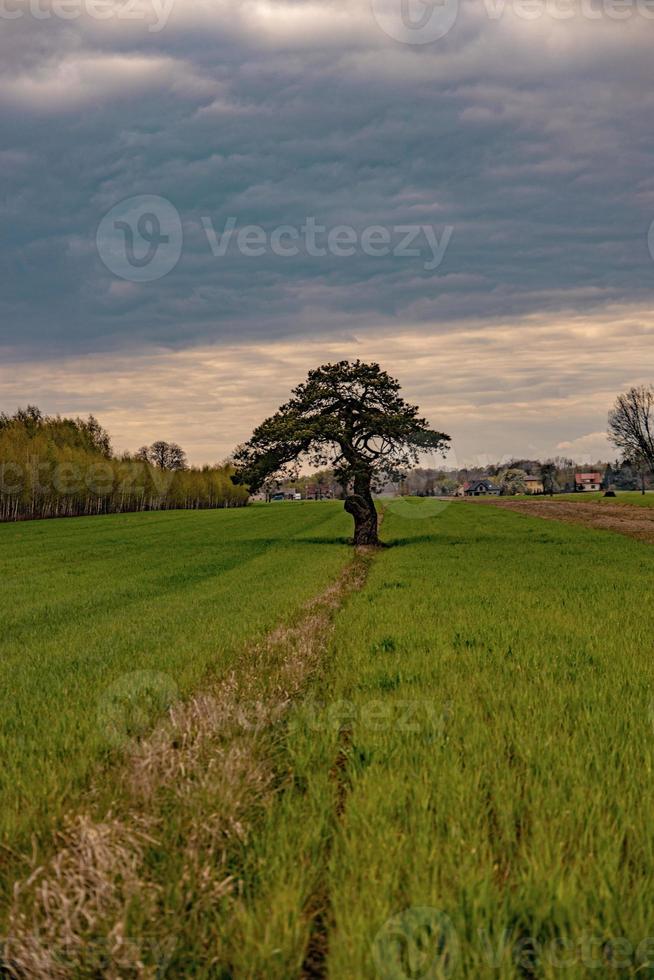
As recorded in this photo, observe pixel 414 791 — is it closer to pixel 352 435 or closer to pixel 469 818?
pixel 469 818

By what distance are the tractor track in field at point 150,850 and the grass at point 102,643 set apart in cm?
46

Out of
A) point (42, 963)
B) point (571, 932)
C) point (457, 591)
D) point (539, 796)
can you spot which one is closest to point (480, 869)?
point (571, 932)

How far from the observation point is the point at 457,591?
57.0ft

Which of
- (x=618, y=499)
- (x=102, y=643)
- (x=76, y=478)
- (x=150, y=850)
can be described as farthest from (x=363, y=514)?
(x=618, y=499)

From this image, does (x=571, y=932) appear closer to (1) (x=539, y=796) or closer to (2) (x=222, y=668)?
(1) (x=539, y=796)

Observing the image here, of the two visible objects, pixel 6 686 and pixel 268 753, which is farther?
pixel 6 686

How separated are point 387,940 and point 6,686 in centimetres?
750

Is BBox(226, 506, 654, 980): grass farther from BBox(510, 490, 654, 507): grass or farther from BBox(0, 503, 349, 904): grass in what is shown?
BBox(510, 490, 654, 507): grass

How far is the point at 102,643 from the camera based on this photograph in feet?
39.4

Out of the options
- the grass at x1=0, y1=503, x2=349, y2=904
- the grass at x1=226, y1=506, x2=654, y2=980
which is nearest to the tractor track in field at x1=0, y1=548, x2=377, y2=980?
the grass at x1=226, y1=506, x2=654, y2=980

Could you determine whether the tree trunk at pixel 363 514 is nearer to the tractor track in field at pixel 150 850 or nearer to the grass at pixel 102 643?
the grass at pixel 102 643

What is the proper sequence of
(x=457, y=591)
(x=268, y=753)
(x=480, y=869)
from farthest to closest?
(x=457, y=591), (x=268, y=753), (x=480, y=869)

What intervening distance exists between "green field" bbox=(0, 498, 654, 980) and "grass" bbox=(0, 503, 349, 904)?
6 cm

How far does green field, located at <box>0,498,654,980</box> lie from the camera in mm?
3391
